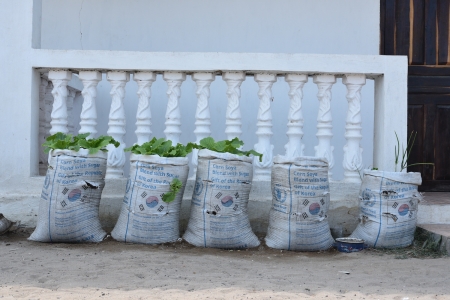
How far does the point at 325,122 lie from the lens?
172 inches

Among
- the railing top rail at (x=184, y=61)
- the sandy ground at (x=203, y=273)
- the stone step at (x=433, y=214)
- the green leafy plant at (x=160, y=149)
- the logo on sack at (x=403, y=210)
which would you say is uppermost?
the railing top rail at (x=184, y=61)

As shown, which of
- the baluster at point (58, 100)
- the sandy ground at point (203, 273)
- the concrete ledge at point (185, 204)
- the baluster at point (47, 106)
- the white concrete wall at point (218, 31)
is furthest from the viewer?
the white concrete wall at point (218, 31)

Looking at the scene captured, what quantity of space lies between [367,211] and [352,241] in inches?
9.3

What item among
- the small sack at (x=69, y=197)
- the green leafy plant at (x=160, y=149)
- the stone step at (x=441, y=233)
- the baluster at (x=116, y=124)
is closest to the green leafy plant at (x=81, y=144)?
the small sack at (x=69, y=197)

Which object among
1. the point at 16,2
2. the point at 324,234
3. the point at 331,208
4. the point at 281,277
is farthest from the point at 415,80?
the point at 16,2

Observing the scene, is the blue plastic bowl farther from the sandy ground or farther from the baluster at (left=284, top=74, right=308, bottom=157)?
the baluster at (left=284, top=74, right=308, bottom=157)

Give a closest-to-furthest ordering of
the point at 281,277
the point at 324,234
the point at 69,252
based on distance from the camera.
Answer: the point at 281,277
the point at 69,252
the point at 324,234

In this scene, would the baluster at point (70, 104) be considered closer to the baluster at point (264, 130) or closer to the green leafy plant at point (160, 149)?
the green leafy plant at point (160, 149)

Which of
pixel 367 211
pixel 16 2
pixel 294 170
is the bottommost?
pixel 367 211

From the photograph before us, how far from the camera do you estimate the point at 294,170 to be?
382cm

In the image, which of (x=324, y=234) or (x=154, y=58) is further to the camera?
(x=154, y=58)

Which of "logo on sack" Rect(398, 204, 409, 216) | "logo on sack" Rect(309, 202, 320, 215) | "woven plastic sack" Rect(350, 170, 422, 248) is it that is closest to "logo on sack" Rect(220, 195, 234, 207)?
"logo on sack" Rect(309, 202, 320, 215)

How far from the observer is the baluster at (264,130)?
4.32 meters

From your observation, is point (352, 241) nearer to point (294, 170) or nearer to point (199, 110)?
point (294, 170)
